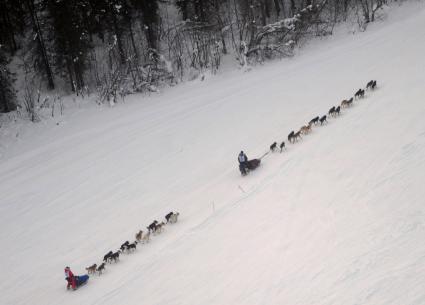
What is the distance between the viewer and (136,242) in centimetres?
1566

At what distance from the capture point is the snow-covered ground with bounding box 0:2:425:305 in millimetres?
10922

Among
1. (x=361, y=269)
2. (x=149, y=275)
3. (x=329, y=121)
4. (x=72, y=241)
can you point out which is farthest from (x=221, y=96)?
(x=361, y=269)

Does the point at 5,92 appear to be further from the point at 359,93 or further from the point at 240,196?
the point at 359,93

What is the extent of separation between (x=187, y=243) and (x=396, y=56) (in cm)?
2036

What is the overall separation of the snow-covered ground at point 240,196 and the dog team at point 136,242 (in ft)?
0.81

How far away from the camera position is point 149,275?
13.5 m

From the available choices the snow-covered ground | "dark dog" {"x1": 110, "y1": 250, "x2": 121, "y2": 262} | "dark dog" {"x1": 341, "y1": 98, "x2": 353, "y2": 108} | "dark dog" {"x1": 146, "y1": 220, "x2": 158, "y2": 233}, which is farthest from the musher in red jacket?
"dark dog" {"x1": 341, "y1": 98, "x2": 353, "y2": 108}

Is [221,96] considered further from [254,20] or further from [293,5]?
[293,5]

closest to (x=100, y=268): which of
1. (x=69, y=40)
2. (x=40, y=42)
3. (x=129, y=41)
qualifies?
(x=69, y=40)

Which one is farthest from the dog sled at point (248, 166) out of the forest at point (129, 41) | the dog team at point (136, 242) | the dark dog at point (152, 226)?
the forest at point (129, 41)

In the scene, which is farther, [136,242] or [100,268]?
[136,242]

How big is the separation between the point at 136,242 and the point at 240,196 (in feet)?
13.4

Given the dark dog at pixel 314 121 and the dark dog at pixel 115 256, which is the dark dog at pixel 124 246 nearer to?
the dark dog at pixel 115 256

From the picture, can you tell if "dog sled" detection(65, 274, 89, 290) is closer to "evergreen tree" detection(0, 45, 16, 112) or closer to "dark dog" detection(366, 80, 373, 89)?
"dark dog" detection(366, 80, 373, 89)
